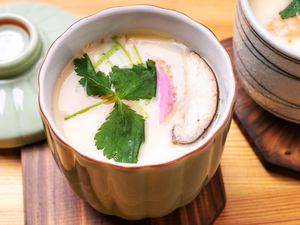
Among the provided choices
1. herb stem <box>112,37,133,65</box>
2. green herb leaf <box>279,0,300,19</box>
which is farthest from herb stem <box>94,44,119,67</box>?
green herb leaf <box>279,0,300,19</box>

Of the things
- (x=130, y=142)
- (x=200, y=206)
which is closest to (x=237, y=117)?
(x=200, y=206)

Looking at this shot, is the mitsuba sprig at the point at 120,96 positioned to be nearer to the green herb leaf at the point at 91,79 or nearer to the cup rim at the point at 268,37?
the green herb leaf at the point at 91,79

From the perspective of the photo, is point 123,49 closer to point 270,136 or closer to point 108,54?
point 108,54

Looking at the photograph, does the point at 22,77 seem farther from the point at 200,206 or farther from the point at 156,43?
the point at 200,206

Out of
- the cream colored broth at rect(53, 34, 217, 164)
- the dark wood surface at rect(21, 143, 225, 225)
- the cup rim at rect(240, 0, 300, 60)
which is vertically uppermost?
the cup rim at rect(240, 0, 300, 60)

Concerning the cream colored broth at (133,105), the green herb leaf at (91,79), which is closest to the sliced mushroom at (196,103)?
the cream colored broth at (133,105)

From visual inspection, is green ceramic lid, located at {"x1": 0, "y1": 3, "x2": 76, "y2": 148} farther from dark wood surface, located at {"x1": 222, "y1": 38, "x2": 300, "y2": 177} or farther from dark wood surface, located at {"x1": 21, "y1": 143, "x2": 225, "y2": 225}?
dark wood surface, located at {"x1": 222, "y1": 38, "x2": 300, "y2": 177}

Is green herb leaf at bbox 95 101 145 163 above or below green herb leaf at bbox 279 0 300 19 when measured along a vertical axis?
below
